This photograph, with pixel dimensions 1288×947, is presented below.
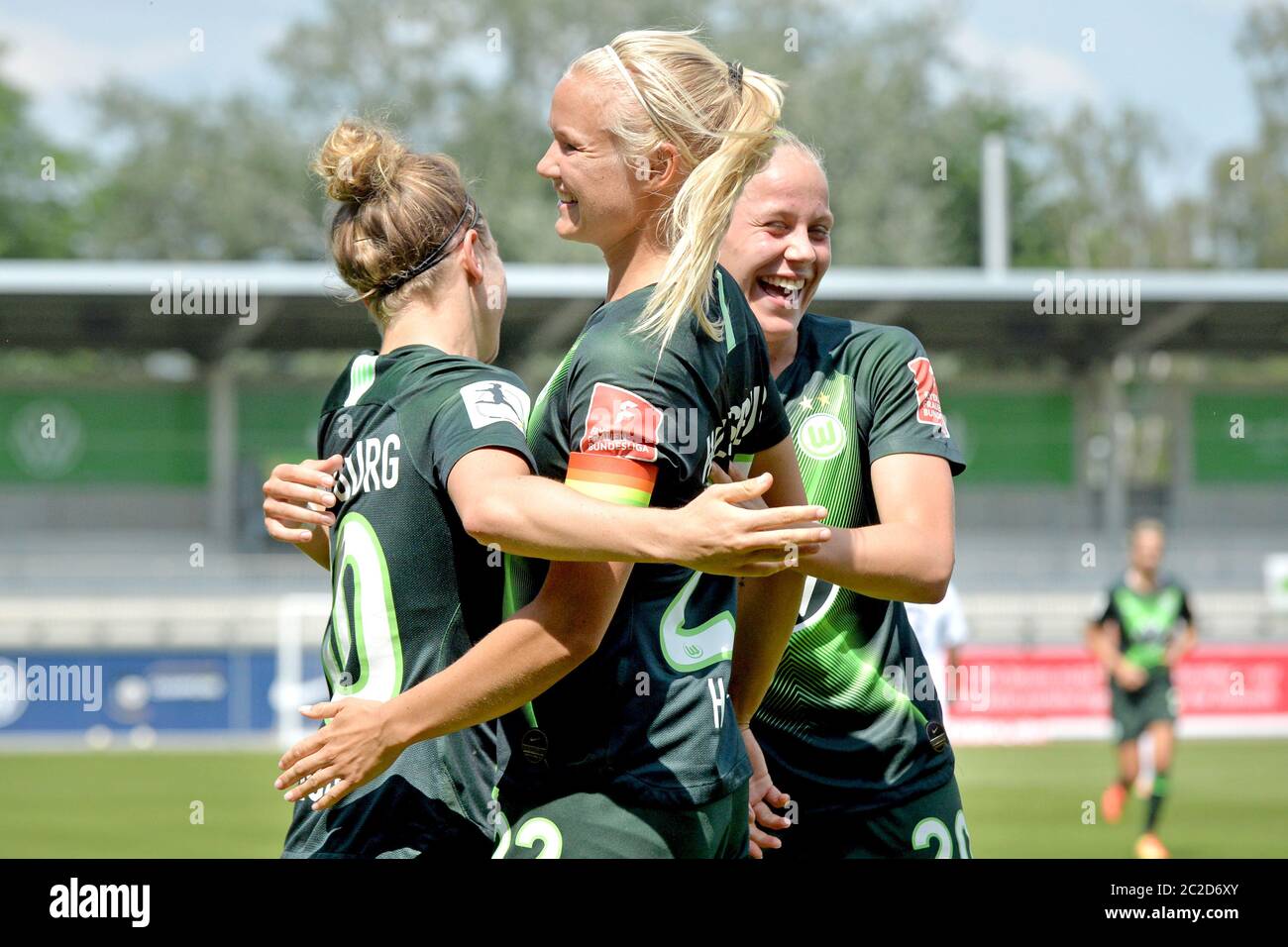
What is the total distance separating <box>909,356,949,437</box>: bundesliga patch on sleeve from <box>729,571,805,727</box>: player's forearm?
50 centimetres

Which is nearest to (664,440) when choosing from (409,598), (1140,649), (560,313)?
(409,598)

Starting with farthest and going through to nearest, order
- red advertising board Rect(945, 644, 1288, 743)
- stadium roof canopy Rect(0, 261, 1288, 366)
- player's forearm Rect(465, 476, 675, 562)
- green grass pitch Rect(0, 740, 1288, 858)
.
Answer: stadium roof canopy Rect(0, 261, 1288, 366), red advertising board Rect(945, 644, 1288, 743), green grass pitch Rect(0, 740, 1288, 858), player's forearm Rect(465, 476, 675, 562)

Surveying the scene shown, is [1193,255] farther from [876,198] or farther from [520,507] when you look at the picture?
A: [520,507]

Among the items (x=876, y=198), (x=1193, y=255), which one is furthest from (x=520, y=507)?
(x=1193, y=255)

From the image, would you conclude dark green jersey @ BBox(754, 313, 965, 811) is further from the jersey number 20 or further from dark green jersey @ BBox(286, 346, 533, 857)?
the jersey number 20

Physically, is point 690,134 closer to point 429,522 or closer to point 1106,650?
point 429,522

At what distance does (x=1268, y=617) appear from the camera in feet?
69.9

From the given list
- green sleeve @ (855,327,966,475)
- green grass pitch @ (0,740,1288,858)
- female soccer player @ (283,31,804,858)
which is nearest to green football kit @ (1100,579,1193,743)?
green grass pitch @ (0,740,1288,858)

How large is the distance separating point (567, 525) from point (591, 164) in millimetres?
680

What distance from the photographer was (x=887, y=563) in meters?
2.85

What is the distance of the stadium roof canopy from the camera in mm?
21750

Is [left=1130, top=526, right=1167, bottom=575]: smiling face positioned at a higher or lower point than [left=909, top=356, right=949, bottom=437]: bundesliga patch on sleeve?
higher

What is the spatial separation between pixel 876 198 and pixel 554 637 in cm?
4235

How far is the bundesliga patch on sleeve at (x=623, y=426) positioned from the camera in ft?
7.65
